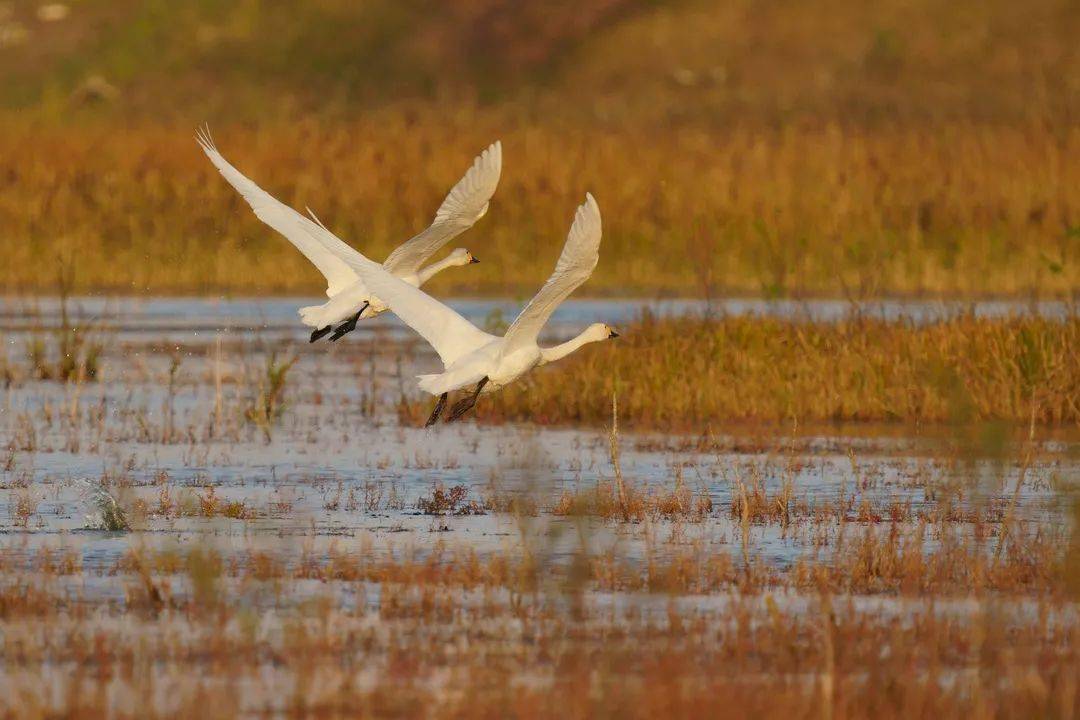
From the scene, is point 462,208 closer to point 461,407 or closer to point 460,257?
point 461,407

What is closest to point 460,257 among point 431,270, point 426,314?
point 431,270

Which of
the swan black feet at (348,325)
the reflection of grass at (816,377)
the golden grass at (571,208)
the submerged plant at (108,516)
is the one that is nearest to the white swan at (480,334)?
the swan black feet at (348,325)

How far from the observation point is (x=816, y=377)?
16438 millimetres

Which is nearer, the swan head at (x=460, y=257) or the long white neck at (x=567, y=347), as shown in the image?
the long white neck at (x=567, y=347)

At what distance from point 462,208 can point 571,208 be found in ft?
47.5

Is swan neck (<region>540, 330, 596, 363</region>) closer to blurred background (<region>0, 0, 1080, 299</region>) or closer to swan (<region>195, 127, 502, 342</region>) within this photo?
swan (<region>195, 127, 502, 342</region>)

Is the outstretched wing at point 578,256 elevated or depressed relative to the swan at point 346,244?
depressed

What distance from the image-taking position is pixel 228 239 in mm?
27281

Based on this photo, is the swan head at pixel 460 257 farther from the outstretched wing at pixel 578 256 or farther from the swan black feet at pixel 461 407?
the outstretched wing at pixel 578 256

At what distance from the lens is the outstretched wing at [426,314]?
487 inches

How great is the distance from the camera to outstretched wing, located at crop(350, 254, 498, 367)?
12359 millimetres

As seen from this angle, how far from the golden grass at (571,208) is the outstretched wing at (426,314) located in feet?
40.9

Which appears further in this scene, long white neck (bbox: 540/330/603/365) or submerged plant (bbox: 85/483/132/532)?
long white neck (bbox: 540/330/603/365)

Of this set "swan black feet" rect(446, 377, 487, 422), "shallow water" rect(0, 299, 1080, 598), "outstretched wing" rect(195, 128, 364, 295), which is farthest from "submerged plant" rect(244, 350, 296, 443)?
"swan black feet" rect(446, 377, 487, 422)
